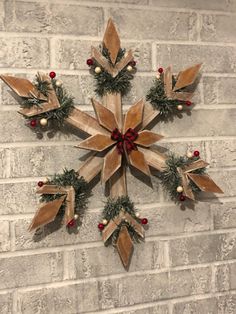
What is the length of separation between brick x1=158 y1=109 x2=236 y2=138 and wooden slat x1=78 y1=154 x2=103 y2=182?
209 millimetres

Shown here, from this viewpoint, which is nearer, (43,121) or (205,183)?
(43,121)

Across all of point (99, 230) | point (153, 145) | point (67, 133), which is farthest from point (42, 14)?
point (99, 230)

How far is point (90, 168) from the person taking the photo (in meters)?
1.09

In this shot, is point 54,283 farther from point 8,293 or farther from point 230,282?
point 230,282

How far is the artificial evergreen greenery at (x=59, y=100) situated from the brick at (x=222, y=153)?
451mm

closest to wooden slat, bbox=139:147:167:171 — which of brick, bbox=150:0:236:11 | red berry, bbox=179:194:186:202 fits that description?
red berry, bbox=179:194:186:202

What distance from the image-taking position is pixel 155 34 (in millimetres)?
1186

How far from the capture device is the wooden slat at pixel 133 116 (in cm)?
111

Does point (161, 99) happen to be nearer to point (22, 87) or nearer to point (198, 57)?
point (198, 57)

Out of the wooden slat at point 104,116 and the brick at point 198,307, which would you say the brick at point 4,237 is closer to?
the wooden slat at point 104,116

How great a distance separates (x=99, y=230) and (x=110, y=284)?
0.16 metres

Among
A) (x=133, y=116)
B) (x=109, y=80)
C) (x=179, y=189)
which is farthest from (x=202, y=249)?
(x=109, y=80)

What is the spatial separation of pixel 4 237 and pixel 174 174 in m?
0.49

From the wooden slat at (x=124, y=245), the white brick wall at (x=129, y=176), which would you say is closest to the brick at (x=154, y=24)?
the white brick wall at (x=129, y=176)
